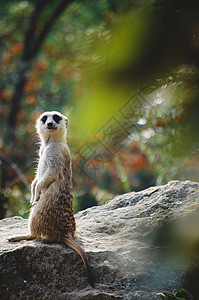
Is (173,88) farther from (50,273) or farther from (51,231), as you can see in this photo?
(51,231)

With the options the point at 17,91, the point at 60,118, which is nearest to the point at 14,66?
the point at 17,91

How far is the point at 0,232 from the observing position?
294 cm

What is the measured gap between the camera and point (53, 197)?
250 cm

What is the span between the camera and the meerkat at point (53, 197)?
94.4 inches

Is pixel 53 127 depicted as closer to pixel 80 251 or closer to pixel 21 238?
pixel 21 238

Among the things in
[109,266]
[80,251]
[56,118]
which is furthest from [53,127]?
[109,266]

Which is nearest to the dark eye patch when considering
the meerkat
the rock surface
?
the meerkat

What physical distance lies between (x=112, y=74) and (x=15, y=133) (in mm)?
6119

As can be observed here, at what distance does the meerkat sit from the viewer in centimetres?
240

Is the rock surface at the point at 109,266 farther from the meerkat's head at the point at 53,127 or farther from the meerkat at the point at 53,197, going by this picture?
the meerkat's head at the point at 53,127

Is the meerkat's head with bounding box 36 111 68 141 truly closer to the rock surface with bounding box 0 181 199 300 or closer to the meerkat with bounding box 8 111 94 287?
the meerkat with bounding box 8 111 94 287

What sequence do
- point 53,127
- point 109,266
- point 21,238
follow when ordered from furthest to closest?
1. point 53,127
2. point 21,238
3. point 109,266

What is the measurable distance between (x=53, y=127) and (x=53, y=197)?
0.61 meters

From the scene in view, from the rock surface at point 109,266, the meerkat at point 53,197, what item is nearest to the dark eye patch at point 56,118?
the meerkat at point 53,197
